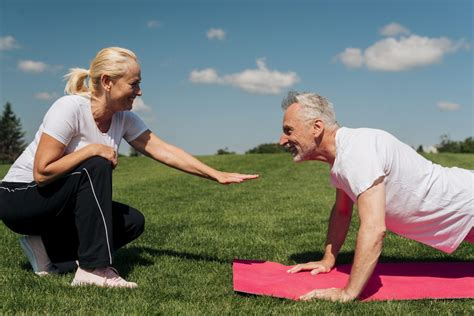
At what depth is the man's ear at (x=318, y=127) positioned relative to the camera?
13.0 feet

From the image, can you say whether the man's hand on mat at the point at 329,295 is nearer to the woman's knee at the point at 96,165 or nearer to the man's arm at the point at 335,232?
the man's arm at the point at 335,232

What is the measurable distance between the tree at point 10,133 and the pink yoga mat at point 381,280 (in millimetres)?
77384

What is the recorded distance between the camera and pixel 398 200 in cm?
391

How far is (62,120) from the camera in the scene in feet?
13.6

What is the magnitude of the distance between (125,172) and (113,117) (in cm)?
1874

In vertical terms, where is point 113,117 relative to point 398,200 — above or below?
above

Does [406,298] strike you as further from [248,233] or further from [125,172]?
[125,172]

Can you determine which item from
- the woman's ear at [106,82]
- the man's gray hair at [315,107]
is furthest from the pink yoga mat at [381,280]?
the woman's ear at [106,82]

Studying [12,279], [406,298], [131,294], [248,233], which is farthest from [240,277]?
[248,233]

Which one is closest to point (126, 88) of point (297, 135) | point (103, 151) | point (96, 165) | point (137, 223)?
point (103, 151)

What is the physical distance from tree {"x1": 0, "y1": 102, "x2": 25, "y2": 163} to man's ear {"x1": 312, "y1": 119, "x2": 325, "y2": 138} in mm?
77953

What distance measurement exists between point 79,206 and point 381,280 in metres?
2.42

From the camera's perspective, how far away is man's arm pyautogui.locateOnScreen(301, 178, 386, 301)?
354 centimetres

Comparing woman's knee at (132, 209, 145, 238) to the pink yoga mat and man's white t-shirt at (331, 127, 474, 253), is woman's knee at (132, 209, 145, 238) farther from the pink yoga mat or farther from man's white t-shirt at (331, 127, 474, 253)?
man's white t-shirt at (331, 127, 474, 253)
